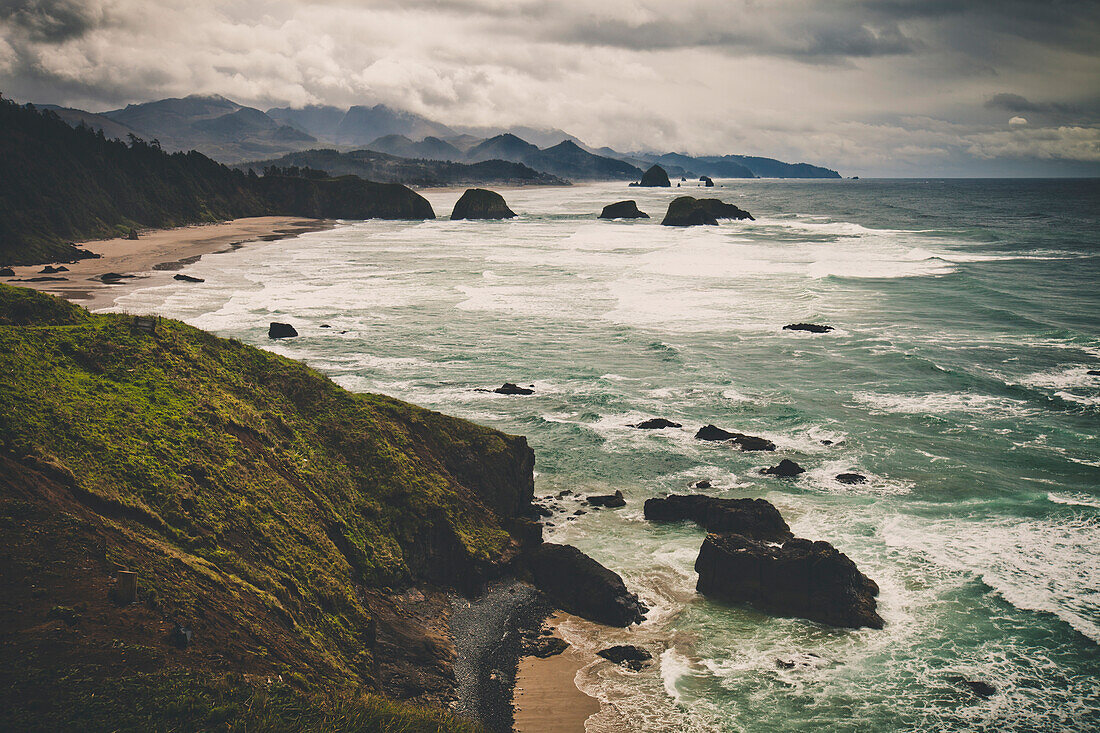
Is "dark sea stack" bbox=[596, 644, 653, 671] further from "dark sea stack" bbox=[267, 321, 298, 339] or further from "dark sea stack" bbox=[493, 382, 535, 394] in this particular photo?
"dark sea stack" bbox=[267, 321, 298, 339]

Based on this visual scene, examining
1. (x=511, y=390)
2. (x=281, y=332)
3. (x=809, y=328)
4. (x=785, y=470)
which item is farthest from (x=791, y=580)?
(x=281, y=332)

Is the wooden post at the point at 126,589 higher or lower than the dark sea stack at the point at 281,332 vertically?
higher

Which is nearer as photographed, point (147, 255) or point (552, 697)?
point (552, 697)

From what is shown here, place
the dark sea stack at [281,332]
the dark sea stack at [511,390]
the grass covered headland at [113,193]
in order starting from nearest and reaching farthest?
the dark sea stack at [511,390] → the dark sea stack at [281,332] → the grass covered headland at [113,193]

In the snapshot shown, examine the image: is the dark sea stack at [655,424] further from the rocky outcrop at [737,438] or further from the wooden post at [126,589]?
the wooden post at [126,589]

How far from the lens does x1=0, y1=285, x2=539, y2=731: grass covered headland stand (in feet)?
22.8

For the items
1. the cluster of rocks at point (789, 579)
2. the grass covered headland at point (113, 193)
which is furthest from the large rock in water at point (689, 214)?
the cluster of rocks at point (789, 579)

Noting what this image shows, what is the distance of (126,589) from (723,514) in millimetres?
12100

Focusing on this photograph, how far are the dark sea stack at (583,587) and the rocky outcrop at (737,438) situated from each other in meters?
9.31

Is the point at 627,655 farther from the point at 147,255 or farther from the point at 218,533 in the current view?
the point at 147,255

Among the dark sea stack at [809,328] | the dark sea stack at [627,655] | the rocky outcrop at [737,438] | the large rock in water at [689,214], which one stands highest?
the large rock in water at [689,214]

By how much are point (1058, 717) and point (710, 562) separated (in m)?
5.83

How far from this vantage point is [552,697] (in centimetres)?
1091

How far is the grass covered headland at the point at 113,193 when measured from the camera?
60225mm
